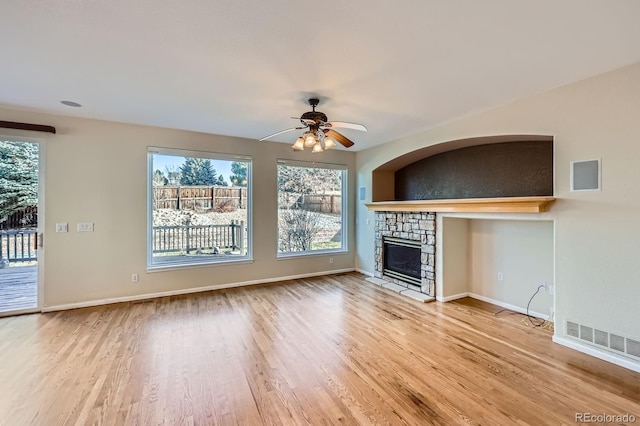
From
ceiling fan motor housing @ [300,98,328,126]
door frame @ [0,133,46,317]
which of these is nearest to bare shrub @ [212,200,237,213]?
door frame @ [0,133,46,317]

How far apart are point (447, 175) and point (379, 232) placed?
1.62 meters

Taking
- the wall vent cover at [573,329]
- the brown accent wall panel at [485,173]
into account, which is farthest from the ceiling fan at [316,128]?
the wall vent cover at [573,329]

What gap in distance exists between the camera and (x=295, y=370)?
8.08 ft

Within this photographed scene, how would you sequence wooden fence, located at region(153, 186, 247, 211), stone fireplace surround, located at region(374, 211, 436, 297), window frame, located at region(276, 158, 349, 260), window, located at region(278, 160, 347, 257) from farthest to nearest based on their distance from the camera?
window, located at region(278, 160, 347, 257), window frame, located at region(276, 158, 349, 260), wooden fence, located at region(153, 186, 247, 211), stone fireplace surround, located at region(374, 211, 436, 297)

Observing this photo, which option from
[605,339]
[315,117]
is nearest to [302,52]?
[315,117]

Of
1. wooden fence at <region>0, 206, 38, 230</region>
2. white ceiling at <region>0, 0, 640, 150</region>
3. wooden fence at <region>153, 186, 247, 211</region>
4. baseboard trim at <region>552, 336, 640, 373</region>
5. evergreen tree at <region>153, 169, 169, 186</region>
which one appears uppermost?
white ceiling at <region>0, 0, 640, 150</region>

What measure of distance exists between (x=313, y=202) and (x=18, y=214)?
444 cm

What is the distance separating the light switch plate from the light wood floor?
112 cm

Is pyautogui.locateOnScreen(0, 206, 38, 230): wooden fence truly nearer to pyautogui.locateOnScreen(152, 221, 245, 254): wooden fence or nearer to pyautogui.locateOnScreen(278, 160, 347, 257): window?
pyautogui.locateOnScreen(152, 221, 245, 254): wooden fence

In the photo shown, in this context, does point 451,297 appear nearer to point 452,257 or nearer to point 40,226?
point 452,257

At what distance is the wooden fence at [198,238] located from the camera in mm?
4578

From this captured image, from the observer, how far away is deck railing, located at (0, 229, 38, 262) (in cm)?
369

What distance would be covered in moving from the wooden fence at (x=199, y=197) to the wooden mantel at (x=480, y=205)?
267cm

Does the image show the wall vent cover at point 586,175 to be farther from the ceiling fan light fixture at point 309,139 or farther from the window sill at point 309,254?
the window sill at point 309,254
